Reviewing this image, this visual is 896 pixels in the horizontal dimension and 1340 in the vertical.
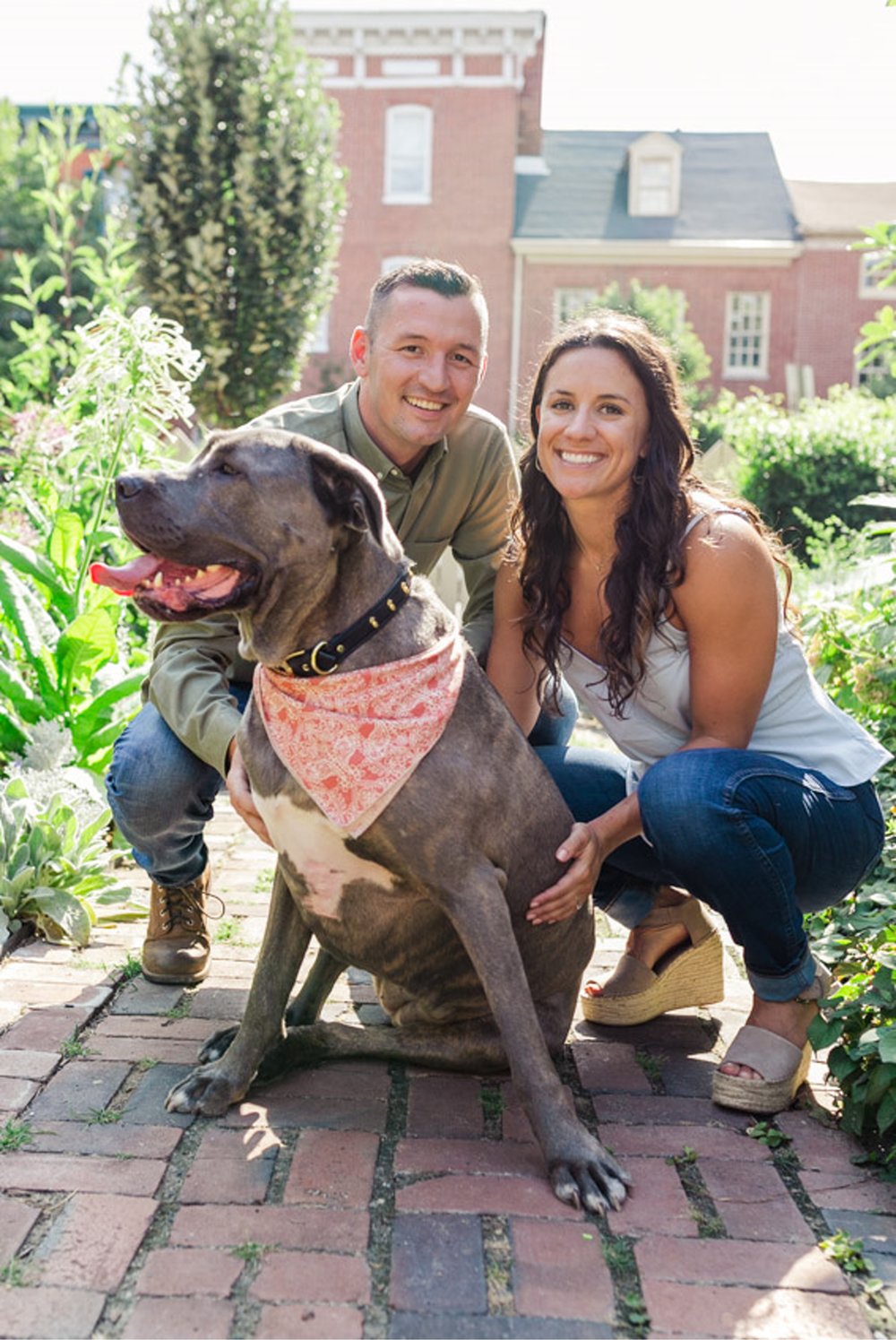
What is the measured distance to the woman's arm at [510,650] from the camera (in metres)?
2.97

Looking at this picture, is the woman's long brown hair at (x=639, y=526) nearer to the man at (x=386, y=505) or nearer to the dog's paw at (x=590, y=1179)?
the man at (x=386, y=505)

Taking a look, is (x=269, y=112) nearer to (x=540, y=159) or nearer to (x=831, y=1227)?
(x=831, y=1227)

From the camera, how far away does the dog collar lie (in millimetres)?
2314

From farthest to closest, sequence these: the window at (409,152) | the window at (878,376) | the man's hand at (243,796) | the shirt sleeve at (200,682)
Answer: the window at (409,152), the window at (878,376), the shirt sleeve at (200,682), the man's hand at (243,796)

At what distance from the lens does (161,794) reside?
9.90 ft

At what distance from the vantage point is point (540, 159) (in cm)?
2681

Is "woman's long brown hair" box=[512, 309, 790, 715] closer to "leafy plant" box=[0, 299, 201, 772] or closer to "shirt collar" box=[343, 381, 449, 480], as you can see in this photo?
"shirt collar" box=[343, 381, 449, 480]

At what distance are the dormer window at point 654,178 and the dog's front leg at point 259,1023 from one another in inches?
1036

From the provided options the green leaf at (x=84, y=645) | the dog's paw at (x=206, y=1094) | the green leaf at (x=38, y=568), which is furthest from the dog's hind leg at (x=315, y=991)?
the green leaf at (x=38, y=568)

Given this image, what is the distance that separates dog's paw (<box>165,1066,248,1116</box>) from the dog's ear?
1.11 metres

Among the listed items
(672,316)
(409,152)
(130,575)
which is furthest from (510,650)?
(409,152)

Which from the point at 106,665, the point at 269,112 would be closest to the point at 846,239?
the point at 269,112

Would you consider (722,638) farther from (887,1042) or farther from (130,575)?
(130,575)

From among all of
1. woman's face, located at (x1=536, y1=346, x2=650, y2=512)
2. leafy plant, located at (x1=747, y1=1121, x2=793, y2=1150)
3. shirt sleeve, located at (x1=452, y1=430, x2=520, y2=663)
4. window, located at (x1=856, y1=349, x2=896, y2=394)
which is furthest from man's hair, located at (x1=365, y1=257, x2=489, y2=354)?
window, located at (x1=856, y1=349, x2=896, y2=394)
